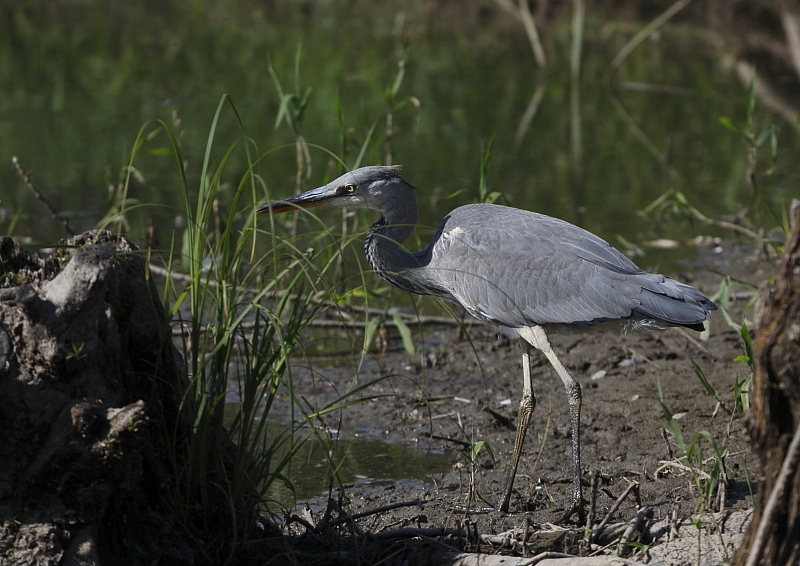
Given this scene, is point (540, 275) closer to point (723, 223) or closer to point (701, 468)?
point (701, 468)

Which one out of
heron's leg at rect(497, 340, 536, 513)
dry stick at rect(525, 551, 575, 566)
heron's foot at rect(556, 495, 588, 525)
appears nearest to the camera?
dry stick at rect(525, 551, 575, 566)

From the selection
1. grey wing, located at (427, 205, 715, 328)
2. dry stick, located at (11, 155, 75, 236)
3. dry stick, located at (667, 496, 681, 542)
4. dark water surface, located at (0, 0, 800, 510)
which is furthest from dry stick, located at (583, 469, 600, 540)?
dry stick, located at (11, 155, 75, 236)

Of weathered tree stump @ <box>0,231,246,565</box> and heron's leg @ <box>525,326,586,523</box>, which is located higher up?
weathered tree stump @ <box>0,231,246,565</box>

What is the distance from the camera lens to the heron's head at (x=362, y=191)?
191 inches

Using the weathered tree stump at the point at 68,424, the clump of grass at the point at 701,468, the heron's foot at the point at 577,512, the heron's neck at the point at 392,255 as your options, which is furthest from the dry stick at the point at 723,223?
the weathered tree stump at the point at 68,424

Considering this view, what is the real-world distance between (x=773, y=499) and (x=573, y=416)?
1.85m

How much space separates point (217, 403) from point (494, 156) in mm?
8097

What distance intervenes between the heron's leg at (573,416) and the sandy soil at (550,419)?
11 centimetres

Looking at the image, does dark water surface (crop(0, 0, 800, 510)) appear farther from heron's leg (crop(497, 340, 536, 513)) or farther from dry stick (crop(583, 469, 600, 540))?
dry stick (crop(583, 469, 600, 540))

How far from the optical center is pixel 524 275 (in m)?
4.65

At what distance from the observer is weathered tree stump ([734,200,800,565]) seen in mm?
2578

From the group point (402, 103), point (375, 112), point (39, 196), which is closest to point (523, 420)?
point (402, 103)

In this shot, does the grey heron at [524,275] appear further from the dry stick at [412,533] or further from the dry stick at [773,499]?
the dry stick at [773,499]

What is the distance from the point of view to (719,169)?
10711 mm
